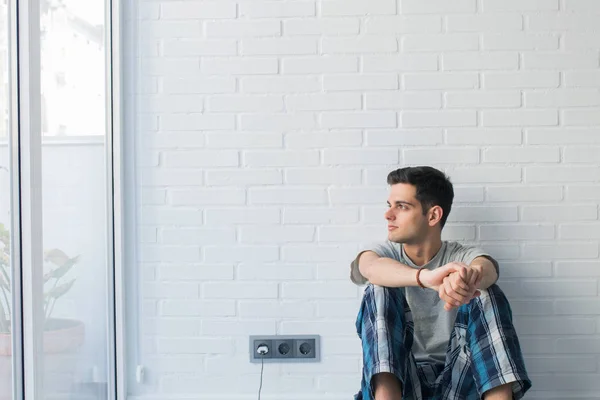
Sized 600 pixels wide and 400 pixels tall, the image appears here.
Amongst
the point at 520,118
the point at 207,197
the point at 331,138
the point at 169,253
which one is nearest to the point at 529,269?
the point at 520,118

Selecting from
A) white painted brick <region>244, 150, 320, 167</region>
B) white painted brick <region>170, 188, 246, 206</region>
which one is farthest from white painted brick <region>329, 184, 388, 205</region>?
white painted brick <region>170, 188, 246, 206</region>

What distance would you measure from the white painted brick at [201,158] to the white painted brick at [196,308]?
0.52 m

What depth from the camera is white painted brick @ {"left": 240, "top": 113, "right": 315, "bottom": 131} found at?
255cm

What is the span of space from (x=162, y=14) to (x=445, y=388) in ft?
5.45

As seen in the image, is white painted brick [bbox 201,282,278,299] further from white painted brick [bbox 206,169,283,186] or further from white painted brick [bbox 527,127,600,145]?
white painted brick [bbox 527,127,600,145]

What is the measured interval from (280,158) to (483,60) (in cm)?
83

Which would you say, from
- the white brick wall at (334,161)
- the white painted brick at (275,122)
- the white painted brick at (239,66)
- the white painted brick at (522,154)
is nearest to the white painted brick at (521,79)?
the white brick wall at (334,161)

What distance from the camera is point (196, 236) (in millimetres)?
2582

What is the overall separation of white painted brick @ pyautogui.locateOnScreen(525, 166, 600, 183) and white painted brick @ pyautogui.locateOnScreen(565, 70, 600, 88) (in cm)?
30

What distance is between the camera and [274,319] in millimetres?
2588

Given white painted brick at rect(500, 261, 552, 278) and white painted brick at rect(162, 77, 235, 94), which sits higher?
white painted brick at rect(162, 77, 235, 94)

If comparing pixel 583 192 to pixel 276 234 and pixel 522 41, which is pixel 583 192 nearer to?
pixel 522 41

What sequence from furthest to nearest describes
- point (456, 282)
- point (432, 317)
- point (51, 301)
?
point (432, 317) < point (456, 282) < point (51, 301)

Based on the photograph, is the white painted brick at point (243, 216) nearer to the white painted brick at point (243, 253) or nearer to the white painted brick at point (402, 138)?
the white painted brick at point (243, 253)
